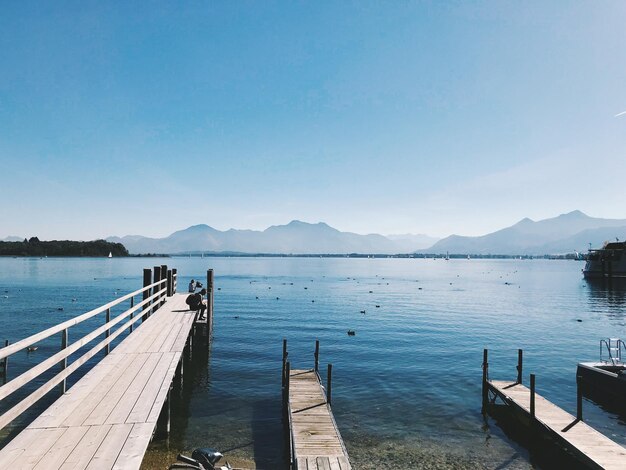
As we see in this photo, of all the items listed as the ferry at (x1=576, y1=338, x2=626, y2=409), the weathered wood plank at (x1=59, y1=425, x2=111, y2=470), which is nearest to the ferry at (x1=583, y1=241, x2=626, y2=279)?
the ferry at (x1=576, y1=338, x2=626, y2=409)

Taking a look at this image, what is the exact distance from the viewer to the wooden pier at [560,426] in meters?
10.8

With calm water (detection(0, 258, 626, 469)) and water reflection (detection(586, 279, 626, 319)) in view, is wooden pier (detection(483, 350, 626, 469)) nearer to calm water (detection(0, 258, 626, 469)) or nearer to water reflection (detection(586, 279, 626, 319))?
calm water (detection(0, 258, 626, 469))

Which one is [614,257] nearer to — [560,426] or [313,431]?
[560,426]

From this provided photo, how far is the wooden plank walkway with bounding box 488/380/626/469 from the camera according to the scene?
420 inches

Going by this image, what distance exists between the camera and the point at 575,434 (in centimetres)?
1225

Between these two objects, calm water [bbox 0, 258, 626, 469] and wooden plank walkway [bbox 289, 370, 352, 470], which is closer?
wooden plank walkway [bbox 289, 370, 352, 470]

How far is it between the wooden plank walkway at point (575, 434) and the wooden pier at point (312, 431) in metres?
6.39

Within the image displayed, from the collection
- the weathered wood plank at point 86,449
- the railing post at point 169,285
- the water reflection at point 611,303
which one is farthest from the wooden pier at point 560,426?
the water reflection at point 611,303

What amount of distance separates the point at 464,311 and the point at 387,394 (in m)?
33.0

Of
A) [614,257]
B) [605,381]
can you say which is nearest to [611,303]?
[614,257]

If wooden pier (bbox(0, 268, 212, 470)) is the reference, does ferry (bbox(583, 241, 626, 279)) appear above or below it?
above

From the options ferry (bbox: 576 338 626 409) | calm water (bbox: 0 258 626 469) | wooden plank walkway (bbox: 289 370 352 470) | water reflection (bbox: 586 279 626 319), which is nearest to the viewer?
wooden plank walkway (bbox: 289 370 352 470)

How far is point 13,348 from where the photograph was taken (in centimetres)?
700

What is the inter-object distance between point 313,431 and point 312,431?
28mm
